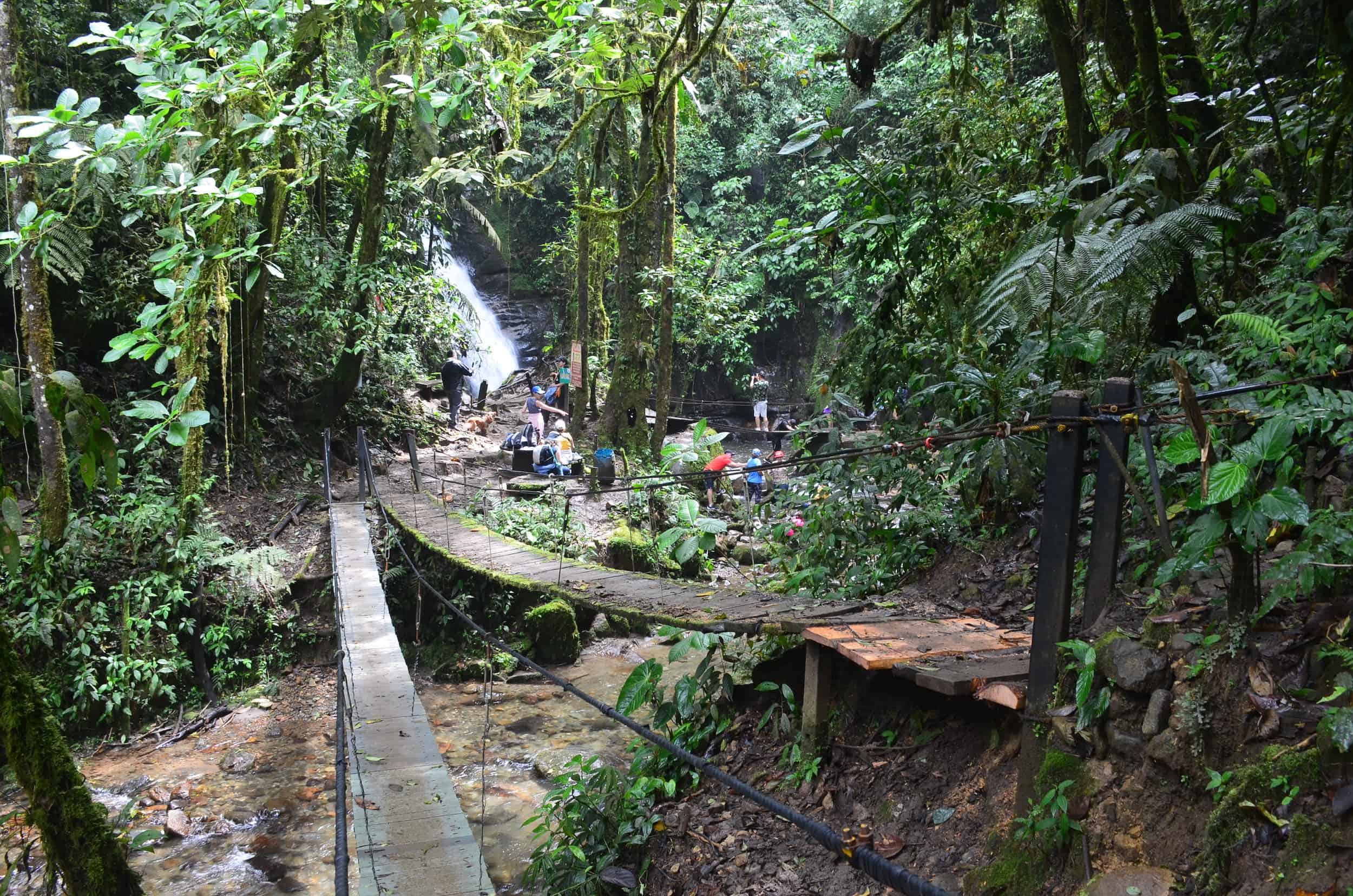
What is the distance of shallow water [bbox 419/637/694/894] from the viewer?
5.10 m

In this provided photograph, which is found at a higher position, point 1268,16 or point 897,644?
point 1268,16

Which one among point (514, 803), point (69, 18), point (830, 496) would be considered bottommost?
point (514, 803)

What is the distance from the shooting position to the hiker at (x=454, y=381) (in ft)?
42.8

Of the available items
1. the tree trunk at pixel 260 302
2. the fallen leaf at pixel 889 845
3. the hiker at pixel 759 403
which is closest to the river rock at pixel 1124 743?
the fallen leaf at pixel 889 845

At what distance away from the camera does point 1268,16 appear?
433 cm

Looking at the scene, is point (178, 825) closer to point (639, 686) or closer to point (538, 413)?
point (639, 686)

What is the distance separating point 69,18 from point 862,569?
29.9ft

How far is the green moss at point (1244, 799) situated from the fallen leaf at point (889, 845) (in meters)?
1.05

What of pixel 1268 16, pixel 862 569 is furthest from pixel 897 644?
pixel 1268 16

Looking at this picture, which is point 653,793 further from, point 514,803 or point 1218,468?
point 1218,468

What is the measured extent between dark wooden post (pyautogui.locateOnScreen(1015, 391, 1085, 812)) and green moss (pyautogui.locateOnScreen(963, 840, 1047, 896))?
11cm

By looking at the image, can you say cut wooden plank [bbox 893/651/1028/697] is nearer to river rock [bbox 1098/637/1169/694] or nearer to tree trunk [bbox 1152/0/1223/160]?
river rock [bbox 1098/637/1169/694]

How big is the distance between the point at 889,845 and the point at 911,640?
68 cm

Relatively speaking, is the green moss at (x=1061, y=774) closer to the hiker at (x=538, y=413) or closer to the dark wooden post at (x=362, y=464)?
the dark wooden post at (x=362, y=464)
